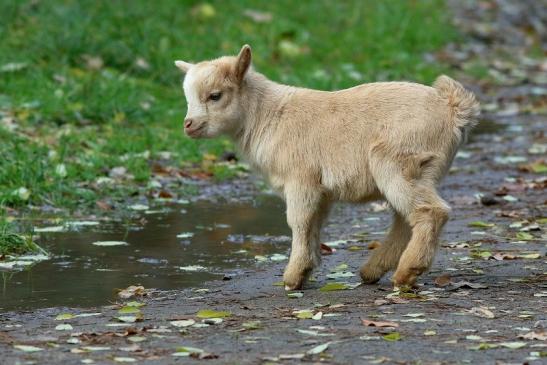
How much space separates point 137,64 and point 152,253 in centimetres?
639

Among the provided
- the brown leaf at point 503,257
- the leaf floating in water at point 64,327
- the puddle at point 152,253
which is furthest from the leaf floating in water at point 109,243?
the brown leaf at point 503,257

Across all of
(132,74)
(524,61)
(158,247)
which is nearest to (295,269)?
(158,247)

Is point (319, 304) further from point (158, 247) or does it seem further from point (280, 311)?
point (158, 247)

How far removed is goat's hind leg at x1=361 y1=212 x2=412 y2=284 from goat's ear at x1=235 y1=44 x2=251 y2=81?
1.30 metres

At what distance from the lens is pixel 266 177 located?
744cm

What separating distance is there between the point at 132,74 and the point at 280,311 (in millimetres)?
8368

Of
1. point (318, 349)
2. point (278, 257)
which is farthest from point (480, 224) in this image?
point (318, 349)

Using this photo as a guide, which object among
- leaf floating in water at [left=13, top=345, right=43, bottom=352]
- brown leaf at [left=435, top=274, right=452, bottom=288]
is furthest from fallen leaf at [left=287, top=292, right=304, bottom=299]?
leaf floating in water at [left=13, top=345, right=43, bottom=352]

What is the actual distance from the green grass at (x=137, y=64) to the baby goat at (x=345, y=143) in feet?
9.77

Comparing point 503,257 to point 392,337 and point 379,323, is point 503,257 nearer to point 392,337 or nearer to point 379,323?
point 379,323

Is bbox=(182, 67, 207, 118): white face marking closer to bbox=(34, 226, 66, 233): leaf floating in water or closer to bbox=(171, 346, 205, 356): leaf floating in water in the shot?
bbox=(171, 346, 205, 356): leaf floating in water

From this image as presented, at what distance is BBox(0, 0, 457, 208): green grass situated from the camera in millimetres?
10930

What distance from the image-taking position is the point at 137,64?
1449cm

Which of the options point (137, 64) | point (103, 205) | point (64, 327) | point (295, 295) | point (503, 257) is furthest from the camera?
point (137, 64)
